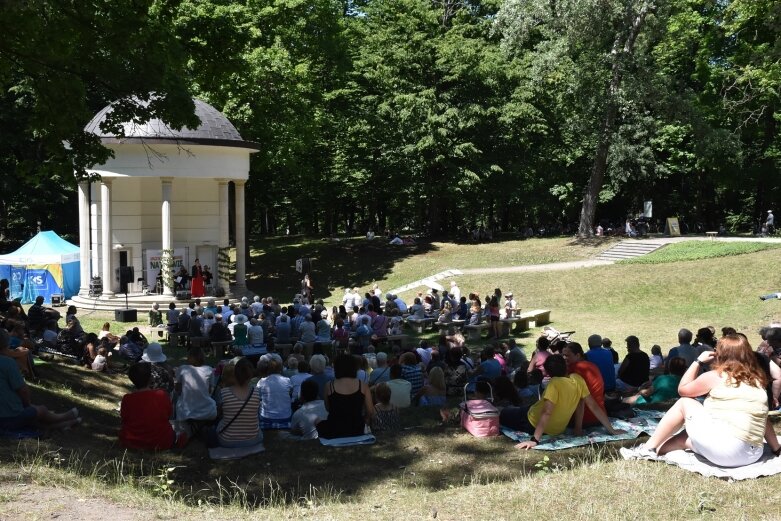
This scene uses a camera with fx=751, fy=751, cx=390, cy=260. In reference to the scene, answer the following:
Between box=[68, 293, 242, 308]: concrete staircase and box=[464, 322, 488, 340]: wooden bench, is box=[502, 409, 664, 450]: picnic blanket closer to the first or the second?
box=[464, 322, 488, 340]: wooden bench

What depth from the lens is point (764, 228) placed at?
40656 mm

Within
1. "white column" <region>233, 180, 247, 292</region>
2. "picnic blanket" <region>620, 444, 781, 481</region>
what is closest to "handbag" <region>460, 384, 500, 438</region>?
"picnic blanket" <region>620, 444, 781, 481</region>

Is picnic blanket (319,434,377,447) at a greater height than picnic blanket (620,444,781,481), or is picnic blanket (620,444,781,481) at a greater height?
picnic blanket (620,444,781,481)

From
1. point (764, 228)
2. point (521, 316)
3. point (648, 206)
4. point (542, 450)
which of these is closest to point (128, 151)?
point (521, 316)

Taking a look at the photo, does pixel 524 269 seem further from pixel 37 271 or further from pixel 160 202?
pixel 37 271

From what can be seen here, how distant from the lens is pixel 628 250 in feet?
116

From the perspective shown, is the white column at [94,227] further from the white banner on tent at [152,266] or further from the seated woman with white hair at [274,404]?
the seated woman with white hair at [274,404]

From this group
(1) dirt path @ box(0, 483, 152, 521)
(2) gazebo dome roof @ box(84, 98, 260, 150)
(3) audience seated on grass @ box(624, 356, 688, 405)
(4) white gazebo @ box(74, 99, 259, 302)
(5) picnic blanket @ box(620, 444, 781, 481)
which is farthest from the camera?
(4) white gazebo @ box(74, 99, 259, 302)

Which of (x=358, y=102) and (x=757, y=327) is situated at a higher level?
(x=358, y=102)

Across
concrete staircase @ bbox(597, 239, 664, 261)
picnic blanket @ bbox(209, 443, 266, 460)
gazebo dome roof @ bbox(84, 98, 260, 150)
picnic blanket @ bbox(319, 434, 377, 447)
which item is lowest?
picnic blanket @ bbox(209, 443, 266, 460)

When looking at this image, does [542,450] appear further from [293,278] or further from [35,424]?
[293,278]

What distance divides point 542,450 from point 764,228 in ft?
125

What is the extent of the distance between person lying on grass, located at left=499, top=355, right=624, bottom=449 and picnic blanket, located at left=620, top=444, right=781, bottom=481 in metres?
1.02

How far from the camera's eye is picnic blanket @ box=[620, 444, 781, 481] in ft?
20.9
